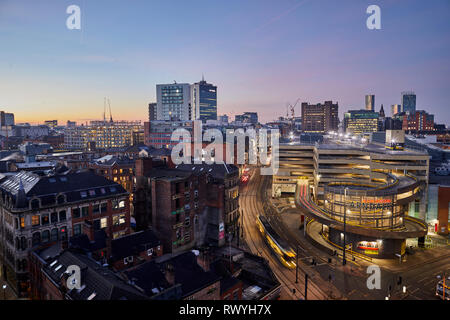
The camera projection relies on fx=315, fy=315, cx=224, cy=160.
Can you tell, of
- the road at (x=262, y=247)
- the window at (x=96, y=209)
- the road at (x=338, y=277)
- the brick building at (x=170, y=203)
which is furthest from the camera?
the brick building at (x=170, y=203)

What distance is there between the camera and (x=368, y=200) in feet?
214

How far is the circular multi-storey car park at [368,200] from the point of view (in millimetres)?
62625

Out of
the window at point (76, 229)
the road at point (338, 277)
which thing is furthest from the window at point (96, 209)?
the road at point (338, 277)

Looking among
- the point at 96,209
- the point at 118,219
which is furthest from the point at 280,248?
the point at 96,209

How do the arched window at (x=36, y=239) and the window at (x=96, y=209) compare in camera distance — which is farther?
the window at (x=96, y=209)

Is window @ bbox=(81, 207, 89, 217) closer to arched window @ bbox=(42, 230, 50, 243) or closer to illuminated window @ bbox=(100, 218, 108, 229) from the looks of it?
illuminated window @ bbox=(100, 218, 108, 229)

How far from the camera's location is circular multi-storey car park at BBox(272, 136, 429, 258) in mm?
62625

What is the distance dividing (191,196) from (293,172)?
6364 cm

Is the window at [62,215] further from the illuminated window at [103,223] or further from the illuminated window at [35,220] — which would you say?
the illuminated window at [103,223]

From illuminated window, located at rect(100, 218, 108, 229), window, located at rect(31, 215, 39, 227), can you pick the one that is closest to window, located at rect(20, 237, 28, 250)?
window, located at rect(31, 215, 39, 227)

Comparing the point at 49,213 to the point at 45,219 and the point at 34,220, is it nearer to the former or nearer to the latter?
the point at 45,219

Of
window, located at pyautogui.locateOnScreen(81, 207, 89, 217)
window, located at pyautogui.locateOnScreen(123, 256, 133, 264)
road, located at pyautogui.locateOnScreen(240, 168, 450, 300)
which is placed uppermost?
window, located at pyautogui.locateOnScreen(81, 207, 89, 217)
